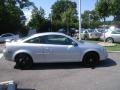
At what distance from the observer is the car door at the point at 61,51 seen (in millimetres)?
13109

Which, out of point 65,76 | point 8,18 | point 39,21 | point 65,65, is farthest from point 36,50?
point 39,21

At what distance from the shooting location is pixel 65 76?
1134cm

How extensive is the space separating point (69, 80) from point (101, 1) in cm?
2853

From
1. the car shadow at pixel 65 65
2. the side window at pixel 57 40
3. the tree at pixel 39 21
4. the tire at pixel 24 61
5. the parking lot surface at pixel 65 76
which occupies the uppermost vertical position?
the tree at pixel 39 21

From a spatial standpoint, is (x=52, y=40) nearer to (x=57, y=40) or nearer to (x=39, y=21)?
(x=57, y=40)

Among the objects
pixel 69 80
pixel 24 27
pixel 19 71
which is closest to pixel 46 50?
pixel 19 71

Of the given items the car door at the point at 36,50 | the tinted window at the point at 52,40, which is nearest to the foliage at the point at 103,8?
→ the tinted window at the point at 52,40

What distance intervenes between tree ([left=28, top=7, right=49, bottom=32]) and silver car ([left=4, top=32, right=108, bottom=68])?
1837 inches

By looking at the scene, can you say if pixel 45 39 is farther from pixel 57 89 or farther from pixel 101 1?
pixel 101 1

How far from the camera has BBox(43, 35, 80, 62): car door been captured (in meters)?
13.1

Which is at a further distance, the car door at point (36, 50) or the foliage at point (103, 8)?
the foliage at point (103, 8)

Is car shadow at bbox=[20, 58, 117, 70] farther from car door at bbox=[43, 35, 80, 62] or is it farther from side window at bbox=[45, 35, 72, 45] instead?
side window at bbox=[45, 35, 72, 45]

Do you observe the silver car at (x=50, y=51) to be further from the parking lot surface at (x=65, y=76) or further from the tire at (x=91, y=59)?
the parking lot surface at (x=65, y=76)

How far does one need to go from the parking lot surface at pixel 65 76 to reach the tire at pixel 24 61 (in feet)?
1.01
